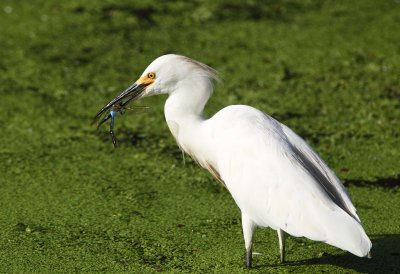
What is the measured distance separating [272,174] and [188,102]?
576mm

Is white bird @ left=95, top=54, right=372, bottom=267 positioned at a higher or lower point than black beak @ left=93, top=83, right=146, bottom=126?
lower

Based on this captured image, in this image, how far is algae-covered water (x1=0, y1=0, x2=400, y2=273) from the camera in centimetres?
379

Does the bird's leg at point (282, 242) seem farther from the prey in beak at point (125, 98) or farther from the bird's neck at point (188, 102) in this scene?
the prey in beak at point (125, 98)

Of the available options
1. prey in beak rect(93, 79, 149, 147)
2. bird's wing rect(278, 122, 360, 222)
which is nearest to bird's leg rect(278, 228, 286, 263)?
bird's wing rect(278, 122, 360, 222)

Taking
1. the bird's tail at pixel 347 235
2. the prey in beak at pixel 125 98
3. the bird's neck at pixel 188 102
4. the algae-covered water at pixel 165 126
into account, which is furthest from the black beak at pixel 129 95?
the bird's tail at pixel 347 235

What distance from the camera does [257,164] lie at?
3.46 metres

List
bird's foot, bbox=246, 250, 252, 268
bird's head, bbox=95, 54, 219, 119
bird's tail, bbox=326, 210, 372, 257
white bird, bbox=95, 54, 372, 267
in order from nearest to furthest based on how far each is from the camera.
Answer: bird's tail, bbox=326, 210, 372, 257
white bird, bbox=95, 54, 372, 267
bird's foot, bbox=246, 250, 252, 268
bird's head, bbox=95, 54, 219, 119

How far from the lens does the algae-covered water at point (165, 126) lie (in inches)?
149

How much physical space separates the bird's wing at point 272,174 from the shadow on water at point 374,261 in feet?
1.29

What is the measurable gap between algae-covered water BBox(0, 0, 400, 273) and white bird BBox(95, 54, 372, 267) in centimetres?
38

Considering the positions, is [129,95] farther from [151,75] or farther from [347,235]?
[347,235]

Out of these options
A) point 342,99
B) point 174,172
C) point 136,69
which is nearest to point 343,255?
point 174,172

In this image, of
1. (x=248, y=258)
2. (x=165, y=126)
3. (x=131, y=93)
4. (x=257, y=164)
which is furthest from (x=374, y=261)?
(x=165, y=126)

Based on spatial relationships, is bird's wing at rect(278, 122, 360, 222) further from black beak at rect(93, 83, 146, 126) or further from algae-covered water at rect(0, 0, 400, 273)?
black beak at rect(93, 83, 146, 126)
